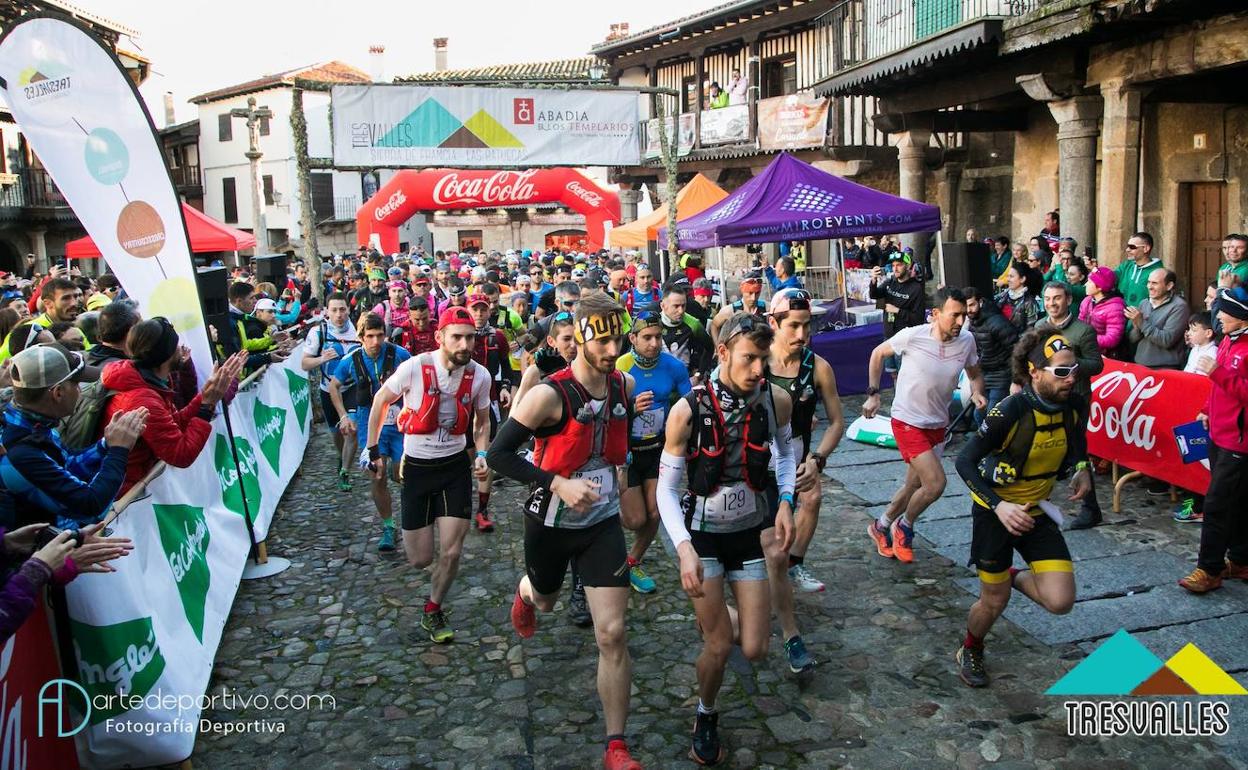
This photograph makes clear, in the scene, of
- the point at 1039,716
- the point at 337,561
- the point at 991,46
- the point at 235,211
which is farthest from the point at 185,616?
the point at 235,211

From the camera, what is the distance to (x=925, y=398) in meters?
6.54

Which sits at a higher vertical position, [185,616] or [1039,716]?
[185,616]

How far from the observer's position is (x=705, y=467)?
4.40m

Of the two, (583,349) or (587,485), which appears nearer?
(587,485)

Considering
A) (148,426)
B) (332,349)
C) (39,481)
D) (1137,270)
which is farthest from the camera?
(1137,270)

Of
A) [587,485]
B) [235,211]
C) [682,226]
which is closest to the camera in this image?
[587,485]

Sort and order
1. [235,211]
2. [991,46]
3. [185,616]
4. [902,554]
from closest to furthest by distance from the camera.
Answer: [185,616], [902,554], [991,46], [235,211]

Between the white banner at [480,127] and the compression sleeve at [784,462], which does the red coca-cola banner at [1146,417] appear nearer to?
the compression sleeve at [784,462]

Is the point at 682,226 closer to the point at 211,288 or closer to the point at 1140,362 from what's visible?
the point at 1140,362

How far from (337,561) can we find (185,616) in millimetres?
2249

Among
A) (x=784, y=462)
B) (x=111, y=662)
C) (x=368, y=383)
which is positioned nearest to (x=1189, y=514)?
(x=784, y=462)

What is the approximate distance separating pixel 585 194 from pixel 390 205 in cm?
428

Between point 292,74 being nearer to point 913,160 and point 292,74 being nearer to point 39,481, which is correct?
point 913,160

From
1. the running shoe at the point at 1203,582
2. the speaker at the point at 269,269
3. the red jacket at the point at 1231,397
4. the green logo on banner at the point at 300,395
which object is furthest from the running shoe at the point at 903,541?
the speaker at the point at 269,269
